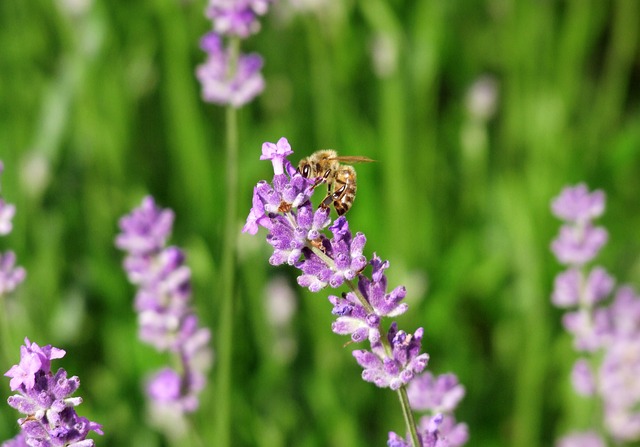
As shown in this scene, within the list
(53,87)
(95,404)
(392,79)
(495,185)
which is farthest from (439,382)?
(53,87)

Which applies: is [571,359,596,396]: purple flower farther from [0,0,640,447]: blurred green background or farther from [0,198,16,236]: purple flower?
[0,198,16,236]: purple flower

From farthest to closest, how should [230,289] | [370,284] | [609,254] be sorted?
[609,254]
[230,289]
[370,284]

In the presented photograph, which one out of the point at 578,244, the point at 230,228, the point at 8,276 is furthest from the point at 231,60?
the point at 578,244

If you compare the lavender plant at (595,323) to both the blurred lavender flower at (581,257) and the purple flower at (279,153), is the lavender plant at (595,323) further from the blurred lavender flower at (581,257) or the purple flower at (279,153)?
the purple flower at (279,153)

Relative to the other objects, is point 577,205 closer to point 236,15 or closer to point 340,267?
point 236,15

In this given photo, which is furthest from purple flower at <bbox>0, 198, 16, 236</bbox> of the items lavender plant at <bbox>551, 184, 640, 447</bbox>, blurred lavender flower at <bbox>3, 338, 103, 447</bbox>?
lavender plant at <bbox>551, 184, 640, 447</bbox>

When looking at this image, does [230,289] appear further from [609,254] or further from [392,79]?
[609,254]
